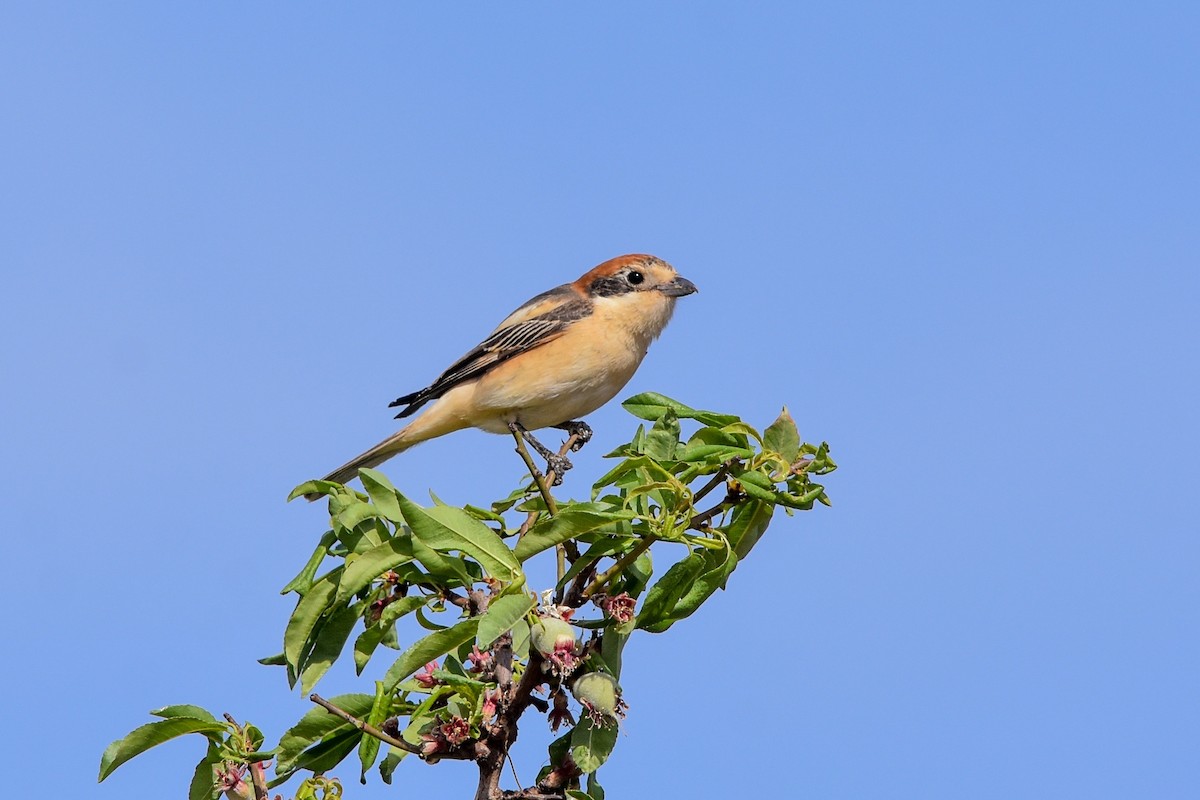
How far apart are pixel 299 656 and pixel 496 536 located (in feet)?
2.46

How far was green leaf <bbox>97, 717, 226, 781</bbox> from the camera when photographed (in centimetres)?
376

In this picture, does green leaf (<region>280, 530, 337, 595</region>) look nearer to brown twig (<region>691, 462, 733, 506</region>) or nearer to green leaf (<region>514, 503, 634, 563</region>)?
green leaf (<region>514, 503, 634, 563</region>)

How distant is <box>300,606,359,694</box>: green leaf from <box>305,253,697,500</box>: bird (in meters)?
4.18

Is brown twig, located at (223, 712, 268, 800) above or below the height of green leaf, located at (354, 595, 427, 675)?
below

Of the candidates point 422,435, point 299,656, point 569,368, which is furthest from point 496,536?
point 422,435

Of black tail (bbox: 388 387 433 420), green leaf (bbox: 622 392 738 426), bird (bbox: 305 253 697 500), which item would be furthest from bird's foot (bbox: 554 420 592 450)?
green leaf (bbox: 622 392 738 426)

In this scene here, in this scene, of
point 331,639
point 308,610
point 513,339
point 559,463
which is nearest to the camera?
point 308,610

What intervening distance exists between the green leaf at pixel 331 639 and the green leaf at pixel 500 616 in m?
0.64

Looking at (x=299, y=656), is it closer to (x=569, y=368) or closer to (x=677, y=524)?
(x=677, y=524)

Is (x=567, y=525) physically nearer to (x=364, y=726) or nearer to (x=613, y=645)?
(x=613, y=645)

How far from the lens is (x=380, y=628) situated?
392cm

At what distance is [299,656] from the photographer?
3.79 metres

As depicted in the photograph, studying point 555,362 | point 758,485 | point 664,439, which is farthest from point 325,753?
point 555,362

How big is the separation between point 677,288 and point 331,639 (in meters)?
5.57
